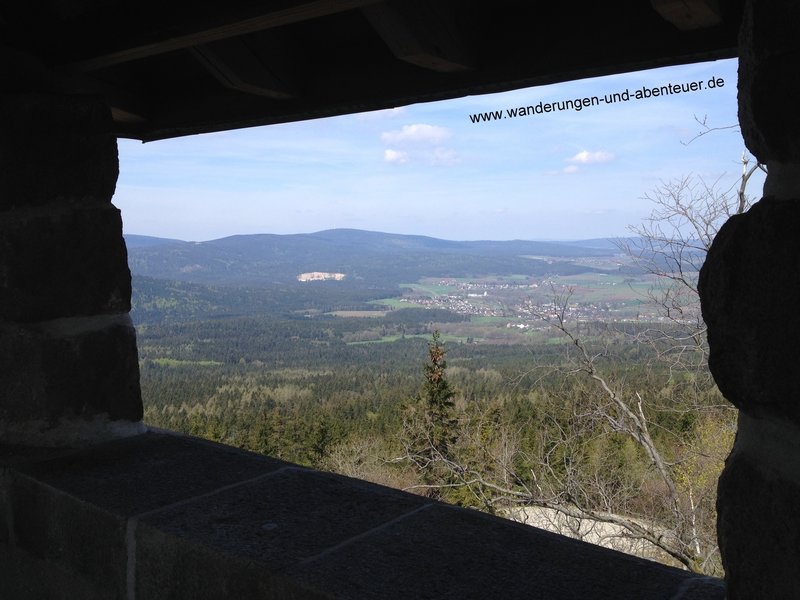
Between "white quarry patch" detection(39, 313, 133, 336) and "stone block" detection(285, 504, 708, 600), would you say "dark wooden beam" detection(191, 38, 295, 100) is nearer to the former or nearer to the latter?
"white quarry patch" detection(39, 313, 133, 336)

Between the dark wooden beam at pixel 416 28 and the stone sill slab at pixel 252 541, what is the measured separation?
0.88m

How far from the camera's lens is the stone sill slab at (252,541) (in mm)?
1006

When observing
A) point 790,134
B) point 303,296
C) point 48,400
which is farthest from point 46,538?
point 303,296

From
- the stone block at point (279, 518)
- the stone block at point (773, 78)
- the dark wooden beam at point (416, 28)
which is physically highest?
the dark wooden beam at point (416, 28)

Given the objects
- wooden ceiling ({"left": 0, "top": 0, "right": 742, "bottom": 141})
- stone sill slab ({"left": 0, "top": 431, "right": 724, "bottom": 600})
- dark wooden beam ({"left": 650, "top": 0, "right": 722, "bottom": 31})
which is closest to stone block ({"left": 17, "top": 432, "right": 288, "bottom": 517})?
stone sill slab ({"left": 0, "top": 431, "right": 724, "bottom": 600})

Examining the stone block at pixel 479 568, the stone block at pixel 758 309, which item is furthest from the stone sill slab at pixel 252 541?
the stone block at pixel 758 309

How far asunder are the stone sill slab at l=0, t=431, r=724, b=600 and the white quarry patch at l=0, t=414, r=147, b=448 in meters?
0.03

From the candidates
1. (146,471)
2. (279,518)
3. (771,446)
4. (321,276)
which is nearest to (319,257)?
(321,276)

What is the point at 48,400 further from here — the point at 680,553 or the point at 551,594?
the point at 680,553

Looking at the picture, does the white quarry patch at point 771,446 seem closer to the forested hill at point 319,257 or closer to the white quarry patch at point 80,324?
the white quarry patch at point 80,324

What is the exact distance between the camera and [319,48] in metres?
1.83

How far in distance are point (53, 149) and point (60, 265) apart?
0.92 feet

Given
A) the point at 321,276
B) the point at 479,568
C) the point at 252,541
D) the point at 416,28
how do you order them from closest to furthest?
1. the point at 479,568
2. the point at 252,541
3. the point at 416,28
4. the point at 321,276

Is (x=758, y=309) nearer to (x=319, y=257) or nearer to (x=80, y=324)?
(x=80, y=324)
